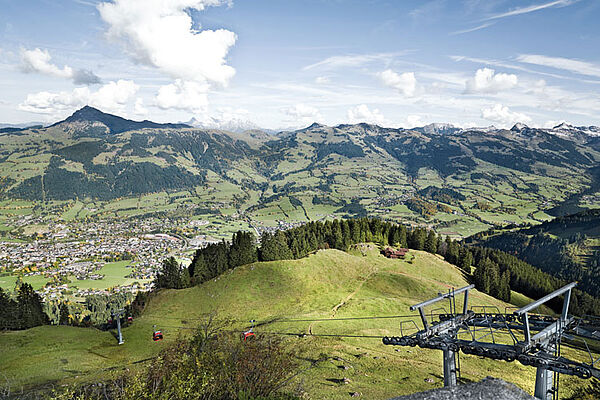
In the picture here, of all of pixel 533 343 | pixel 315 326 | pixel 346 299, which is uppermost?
pixel 533 343

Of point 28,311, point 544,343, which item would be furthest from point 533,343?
point 28,311

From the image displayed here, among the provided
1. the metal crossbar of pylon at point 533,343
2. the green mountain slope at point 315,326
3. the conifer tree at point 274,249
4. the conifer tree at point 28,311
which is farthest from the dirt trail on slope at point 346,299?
the conifer tree at point 28,311

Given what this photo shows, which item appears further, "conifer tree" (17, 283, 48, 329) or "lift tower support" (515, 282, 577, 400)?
"conifer tree" (17, 283, 48, 329)

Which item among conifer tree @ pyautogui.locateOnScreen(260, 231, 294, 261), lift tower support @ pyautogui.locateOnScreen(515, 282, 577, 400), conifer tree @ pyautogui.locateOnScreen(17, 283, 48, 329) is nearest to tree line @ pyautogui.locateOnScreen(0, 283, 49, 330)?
conifer tree @ pyautogui.locateOnScreen(17, 283, 48, 329)

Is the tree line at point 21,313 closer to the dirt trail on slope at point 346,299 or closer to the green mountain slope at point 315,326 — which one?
the green mountain slope at point 315,326

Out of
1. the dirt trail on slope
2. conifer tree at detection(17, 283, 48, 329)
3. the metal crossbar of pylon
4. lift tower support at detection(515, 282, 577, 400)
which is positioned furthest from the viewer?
conifer tree at detection(17, 283, 48, 329)

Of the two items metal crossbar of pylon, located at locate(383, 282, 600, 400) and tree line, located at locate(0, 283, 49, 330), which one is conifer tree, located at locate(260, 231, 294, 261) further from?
metal crossbar of pylon, located at locate(383, 282, 600, 400)

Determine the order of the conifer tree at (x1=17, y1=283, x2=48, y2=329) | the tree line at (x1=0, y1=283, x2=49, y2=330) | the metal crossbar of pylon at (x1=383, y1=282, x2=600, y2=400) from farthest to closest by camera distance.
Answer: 1. the conifer tree at (x1=17, y1=283, x2=48, y2=329)
2. the tree line at (x1=0, y1=283, x2=49, y2=330)
3. the metal crossbar of pylon at (x1=383, y1=282, x2=600, y2=400)

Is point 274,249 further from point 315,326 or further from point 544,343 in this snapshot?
point 544,343

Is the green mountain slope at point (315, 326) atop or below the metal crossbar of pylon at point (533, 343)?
below

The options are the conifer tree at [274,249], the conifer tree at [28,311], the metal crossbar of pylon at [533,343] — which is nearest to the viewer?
the metal crossbar of pylon at [533,343]
